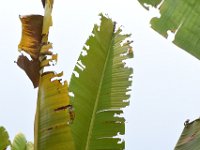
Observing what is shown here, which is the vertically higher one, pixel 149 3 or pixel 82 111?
pixel 149 3

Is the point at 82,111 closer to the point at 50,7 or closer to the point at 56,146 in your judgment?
the point at 56,146

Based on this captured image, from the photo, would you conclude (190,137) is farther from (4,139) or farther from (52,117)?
(4,139)

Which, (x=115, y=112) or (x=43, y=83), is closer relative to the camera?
(x=43, y=83)

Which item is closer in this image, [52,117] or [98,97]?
[52,117]

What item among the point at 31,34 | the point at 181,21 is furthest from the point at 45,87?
the point at 181,21

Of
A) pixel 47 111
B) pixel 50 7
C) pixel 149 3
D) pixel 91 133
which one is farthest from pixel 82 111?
pixel 149 3

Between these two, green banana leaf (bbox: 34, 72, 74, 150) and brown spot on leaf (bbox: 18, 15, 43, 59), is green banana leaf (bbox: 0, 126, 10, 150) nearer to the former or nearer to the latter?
green banana leaf (bbox: 34, 72, 74, 150)
